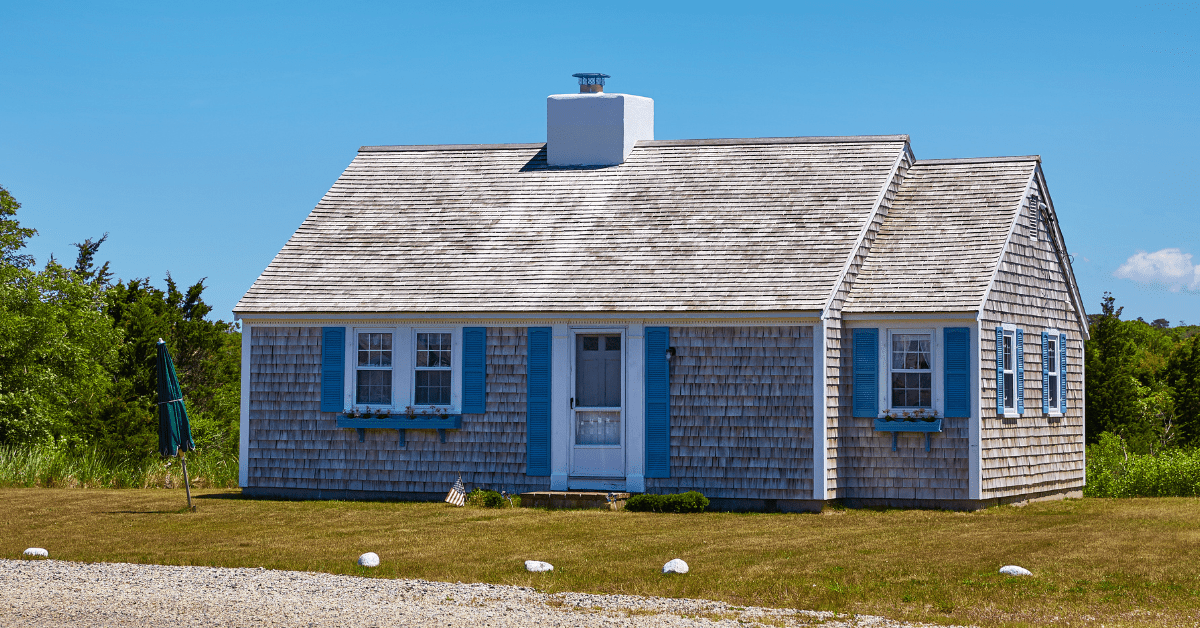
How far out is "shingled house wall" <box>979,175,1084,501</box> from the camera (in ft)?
60.8

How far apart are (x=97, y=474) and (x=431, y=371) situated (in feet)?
26.0

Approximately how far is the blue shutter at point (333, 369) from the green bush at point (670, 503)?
14.9 feet

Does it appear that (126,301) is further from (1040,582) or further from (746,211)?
(1040,582)

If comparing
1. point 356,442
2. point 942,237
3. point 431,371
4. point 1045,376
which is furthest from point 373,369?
point 1045,376

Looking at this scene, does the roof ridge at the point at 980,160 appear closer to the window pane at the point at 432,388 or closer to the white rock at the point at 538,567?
the window pane at the point at 432,388

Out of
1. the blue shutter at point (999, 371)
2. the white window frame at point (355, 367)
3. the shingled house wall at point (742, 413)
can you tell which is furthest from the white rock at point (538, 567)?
the blue shutter at point (999, 371)

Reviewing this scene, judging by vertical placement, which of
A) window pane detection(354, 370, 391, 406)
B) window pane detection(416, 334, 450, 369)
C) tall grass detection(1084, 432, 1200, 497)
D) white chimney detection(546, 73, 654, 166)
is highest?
white chimney detection(546, 73, 654, 166)

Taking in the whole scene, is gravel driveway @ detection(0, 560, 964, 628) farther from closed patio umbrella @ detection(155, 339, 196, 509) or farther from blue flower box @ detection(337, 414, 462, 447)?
blue flower box @ detection(337, 414, 462, 447)

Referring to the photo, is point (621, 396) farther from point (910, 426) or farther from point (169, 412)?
point (169, 412)

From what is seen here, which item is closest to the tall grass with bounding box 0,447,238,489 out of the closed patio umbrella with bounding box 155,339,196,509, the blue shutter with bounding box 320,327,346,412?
the blue shutter with bounding box 320,327,346,412

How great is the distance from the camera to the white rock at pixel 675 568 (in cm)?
1164

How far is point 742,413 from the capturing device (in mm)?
18422

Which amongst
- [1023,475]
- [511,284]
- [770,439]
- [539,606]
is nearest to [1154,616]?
[539,606]

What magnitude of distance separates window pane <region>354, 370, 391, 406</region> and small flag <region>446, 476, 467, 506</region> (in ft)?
4.93
